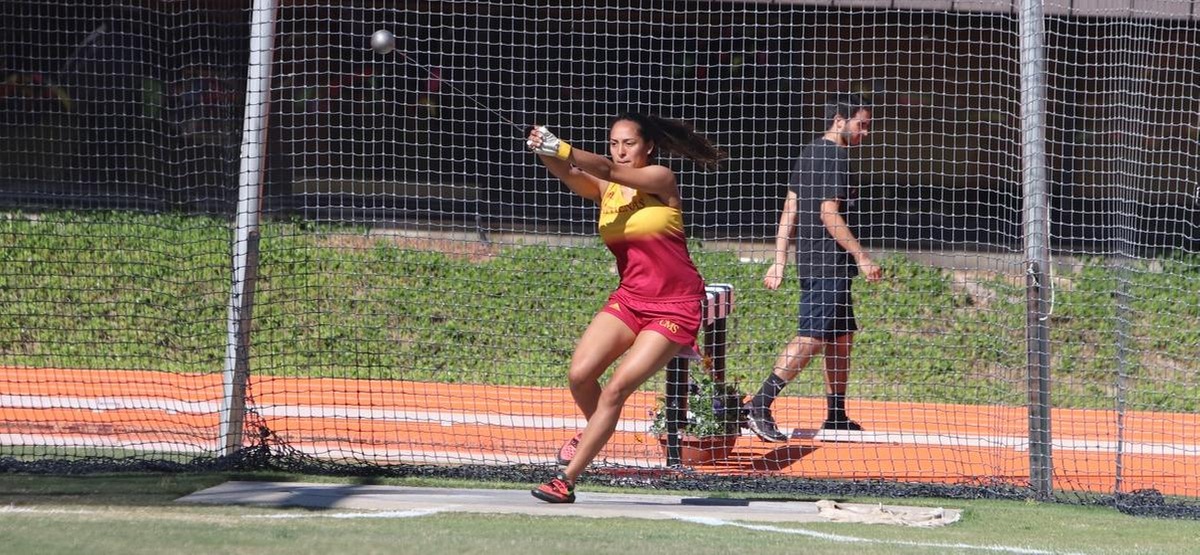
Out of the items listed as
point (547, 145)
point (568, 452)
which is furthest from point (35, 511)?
point (547, 145)

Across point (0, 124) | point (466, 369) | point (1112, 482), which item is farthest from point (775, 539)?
point (0, 124)

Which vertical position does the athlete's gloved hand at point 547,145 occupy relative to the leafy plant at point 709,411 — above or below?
above

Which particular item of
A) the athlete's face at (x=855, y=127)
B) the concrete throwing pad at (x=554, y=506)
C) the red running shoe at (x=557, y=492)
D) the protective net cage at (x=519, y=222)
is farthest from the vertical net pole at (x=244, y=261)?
the athlete's face at (x=855, y=127)

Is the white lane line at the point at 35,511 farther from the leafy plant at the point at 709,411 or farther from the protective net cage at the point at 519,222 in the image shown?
the leafy plant at the point at 709,411

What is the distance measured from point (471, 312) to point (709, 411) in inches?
158

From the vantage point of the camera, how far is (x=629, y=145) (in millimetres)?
6426

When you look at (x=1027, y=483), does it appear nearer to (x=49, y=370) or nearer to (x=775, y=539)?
(x=775, y=539)

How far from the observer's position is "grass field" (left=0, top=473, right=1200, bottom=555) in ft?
17.1

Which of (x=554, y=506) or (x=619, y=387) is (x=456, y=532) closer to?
(x=554, y=506)

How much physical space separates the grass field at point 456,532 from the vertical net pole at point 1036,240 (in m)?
0.61

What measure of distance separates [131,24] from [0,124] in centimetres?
148

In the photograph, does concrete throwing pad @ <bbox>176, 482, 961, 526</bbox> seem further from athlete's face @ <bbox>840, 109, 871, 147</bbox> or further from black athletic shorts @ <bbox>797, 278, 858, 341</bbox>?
athlete's face @ <bbox>840, 109, 871, 147</bbox>

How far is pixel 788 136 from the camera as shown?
11.8 meters

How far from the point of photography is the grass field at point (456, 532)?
5.21 meters
